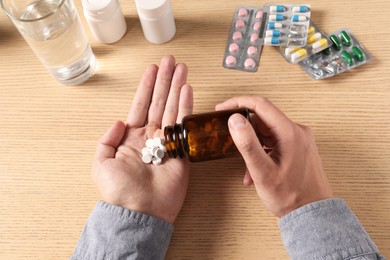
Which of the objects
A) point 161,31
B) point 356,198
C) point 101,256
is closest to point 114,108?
point 161,31

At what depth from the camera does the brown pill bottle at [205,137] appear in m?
0.53

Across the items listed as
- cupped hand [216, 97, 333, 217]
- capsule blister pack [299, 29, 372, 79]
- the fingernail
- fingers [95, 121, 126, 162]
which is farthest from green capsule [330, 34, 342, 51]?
fingers [95, 121, 126, 162]

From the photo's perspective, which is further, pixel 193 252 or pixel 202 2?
pixel 202 2

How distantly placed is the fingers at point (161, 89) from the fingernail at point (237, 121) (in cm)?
19

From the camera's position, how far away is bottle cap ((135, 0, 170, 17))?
663 millimetres

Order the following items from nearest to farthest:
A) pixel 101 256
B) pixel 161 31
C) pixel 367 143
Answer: pixel 101 256, pixel 367 143, pixel 161 31

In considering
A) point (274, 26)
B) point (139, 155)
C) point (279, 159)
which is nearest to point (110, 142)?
point (139, 155)

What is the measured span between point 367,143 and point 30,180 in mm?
550

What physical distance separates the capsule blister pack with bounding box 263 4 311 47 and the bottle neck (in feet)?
0.89

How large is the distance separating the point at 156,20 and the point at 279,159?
34 cm

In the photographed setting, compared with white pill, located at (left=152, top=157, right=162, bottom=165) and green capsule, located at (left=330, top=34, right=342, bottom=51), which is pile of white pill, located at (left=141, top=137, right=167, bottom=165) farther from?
green capsule, located at (left=330, top=34, right=342, bottom=51)

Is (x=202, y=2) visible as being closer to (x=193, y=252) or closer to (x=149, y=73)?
(x=149, y=73)

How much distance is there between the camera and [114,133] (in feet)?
2.02

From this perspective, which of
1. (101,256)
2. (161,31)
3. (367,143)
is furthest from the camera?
(161,31)
